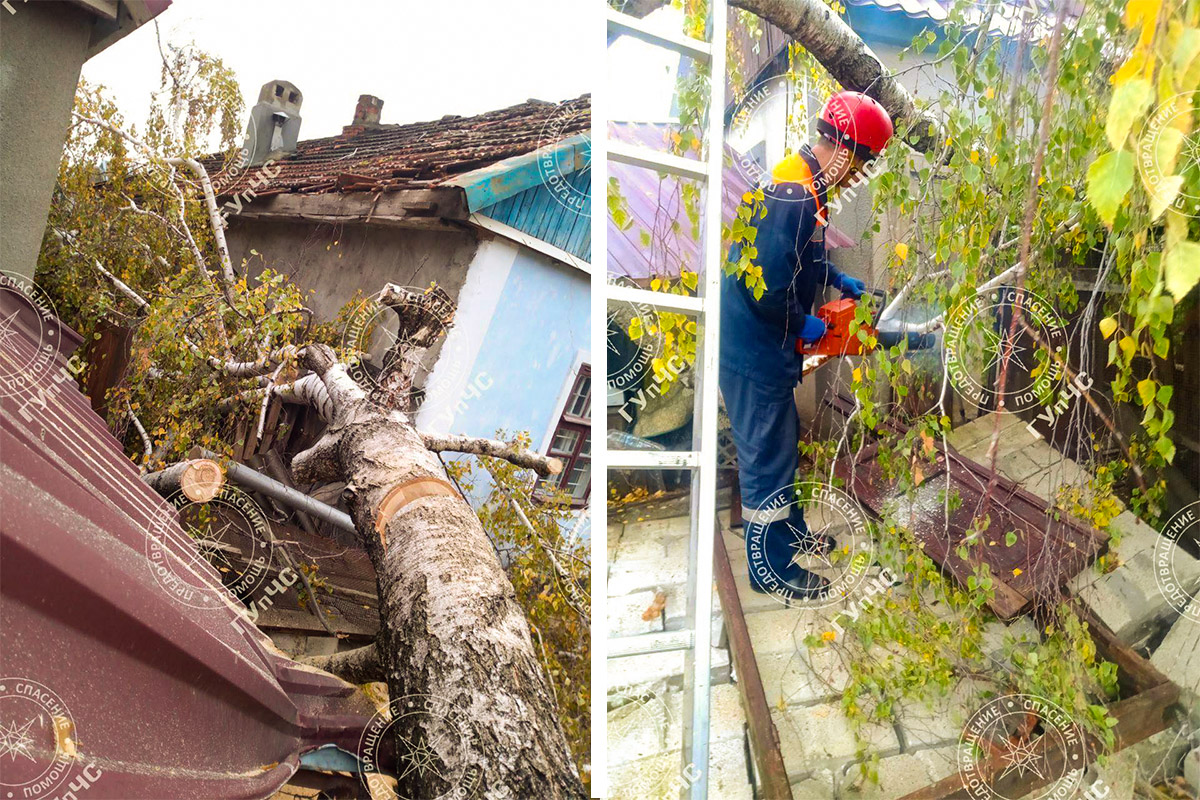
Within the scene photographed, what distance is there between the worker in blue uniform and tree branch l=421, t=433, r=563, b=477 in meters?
0.36

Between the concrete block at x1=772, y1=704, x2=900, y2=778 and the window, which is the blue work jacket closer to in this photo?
the window

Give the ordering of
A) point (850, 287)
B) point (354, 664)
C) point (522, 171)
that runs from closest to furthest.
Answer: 1. point (354, 664)
2. point (850, 287)
3. point (522, 171)

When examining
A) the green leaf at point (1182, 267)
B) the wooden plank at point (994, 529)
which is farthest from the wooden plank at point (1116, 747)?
the green leaf at point (1182, 267)

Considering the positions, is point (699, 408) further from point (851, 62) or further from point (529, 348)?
point (851, 62)

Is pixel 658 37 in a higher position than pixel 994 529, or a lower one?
higher

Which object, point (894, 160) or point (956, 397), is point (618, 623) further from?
point (894, 160)

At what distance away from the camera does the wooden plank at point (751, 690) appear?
61.2 inches

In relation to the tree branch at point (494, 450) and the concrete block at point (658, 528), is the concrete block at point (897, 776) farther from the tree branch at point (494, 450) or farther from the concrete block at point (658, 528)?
the tree branch at point (494, 450)

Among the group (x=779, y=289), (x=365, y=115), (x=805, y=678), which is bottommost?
(x=805, y=678)

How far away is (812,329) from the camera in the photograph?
4.95ft

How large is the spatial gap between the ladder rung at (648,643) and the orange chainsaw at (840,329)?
0.58 meters

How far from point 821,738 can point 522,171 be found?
47.8 inches

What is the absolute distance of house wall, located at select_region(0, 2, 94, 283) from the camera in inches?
51.3

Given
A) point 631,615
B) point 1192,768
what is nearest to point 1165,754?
point 1192,768
